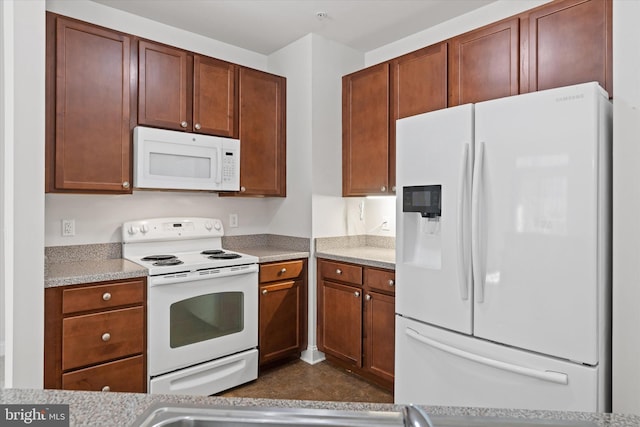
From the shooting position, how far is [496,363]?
1678 mm

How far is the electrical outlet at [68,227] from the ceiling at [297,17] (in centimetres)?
152

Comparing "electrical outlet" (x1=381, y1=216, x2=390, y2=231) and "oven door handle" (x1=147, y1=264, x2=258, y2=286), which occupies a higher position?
"electrical outlet" (x1=381, y1=216, x2=390, y2=231)

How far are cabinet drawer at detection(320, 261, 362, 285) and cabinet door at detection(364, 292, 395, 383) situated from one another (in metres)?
0.16

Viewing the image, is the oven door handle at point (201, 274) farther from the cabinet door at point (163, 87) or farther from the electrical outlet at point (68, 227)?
the cabinet door at point (163, 87)

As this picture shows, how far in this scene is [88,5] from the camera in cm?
261

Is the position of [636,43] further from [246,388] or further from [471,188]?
[246,388]

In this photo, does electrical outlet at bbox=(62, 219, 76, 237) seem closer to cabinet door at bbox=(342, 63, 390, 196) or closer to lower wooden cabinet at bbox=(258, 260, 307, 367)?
lower wooden cabinet at bbox=(258, 260, 307, 367)

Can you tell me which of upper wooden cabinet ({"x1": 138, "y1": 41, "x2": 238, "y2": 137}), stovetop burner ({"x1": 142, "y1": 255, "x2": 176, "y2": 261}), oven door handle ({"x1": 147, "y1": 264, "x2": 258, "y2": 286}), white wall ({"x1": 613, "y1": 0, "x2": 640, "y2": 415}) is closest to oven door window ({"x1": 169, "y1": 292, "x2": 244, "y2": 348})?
oven door handle ({"x1": 147, "y1": 264, "x2": 258, "y2": 286})

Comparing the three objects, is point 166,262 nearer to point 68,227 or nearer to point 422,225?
point 68,227

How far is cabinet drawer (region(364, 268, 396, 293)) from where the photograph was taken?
8.26 feet

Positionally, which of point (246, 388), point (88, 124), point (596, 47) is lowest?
point (246, 388)

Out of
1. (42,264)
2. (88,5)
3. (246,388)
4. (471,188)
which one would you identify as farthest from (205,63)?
(246,388)

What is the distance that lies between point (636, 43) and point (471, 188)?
81cm

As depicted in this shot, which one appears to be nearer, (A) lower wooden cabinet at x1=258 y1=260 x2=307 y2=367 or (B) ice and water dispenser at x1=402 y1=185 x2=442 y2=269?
(B) ice and water dispenser at x1=402 y1=185 x2=442 y2=269
